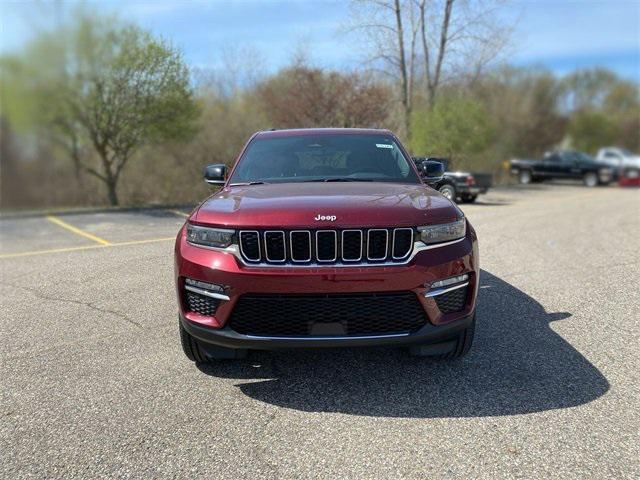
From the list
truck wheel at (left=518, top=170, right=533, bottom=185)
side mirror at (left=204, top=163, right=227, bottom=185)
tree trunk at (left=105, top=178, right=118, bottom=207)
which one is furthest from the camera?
truck wheel at (left=518, top=170, right=533, bottom=185)

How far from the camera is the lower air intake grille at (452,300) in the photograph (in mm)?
3084

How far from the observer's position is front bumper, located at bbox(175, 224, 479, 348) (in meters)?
2.92

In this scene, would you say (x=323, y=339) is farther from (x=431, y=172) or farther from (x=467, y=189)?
(x=467, y=189)

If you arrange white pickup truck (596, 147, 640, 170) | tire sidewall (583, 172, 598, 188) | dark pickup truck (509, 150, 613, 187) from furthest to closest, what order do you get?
white pickup truck (596, 147, 640, 170) < tire sidewall (583, 172, 598, 188) < dark pickup truck (509, 150, 613, 187)

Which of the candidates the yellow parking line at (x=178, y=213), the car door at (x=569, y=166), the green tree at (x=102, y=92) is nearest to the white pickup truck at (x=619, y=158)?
the car door at (x=569, y=166)

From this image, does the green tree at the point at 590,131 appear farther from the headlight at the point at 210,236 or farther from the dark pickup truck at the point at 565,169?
the headlight at the point at 210,236

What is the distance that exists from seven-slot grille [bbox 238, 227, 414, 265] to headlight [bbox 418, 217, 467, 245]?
0.14 meters

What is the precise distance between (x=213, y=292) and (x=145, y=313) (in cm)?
213

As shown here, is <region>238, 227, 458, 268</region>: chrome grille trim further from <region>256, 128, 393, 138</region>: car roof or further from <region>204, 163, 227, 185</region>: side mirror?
<region>256, 128, 393, 138</region>: car roof

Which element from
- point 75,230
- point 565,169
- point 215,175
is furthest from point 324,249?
point 565,169

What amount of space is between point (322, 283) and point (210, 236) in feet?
2.60

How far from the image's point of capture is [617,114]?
44.9 metres

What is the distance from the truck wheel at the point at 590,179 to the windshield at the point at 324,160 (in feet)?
86.2

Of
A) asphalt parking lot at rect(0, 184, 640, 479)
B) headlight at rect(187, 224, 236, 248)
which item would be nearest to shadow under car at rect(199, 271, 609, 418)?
asphalt parking lot at rect(0, 184, 640, 479)
